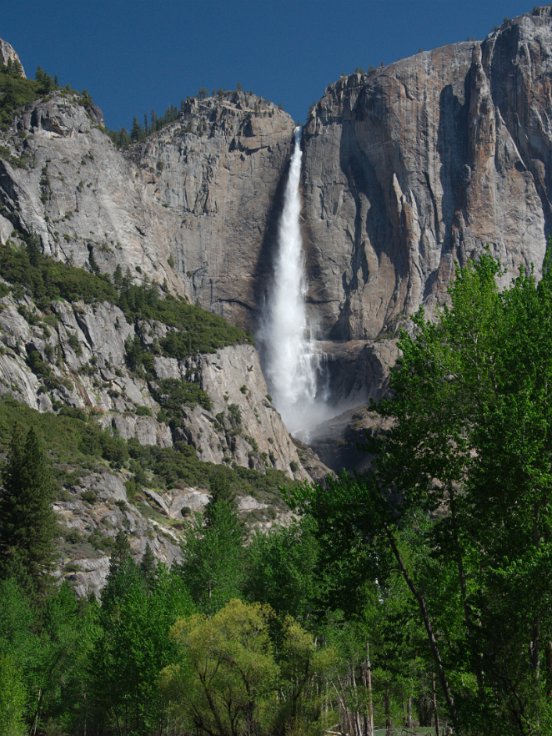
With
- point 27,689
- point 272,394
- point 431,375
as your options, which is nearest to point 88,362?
point 272,394

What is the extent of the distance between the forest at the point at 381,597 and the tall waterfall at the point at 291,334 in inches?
4097

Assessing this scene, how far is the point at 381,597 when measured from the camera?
4156 cm

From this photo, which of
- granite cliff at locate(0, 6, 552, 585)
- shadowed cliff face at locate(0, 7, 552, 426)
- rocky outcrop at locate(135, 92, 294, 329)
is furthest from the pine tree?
rocky outcrop at locate(135, 92, 294, 329)

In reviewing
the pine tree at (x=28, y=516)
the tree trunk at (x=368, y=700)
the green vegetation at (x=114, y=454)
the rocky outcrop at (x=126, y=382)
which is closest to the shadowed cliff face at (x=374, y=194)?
the rocky outcrop at (x=126, y=382)

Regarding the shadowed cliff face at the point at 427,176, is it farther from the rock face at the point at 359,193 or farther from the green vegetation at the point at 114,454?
the green vegetation at the point at 114,454

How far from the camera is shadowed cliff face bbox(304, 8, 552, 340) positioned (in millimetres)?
182125

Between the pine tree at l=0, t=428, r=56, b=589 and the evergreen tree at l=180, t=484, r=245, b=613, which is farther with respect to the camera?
the pine tree at l=0, t=428, r=56, b=589

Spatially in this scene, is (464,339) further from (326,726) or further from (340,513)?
(326,726)

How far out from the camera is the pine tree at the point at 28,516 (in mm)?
76125

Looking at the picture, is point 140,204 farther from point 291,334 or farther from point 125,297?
point 291,334

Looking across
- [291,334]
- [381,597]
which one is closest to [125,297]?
[291,334]

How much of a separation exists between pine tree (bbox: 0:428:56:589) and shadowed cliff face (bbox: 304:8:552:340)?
107 m

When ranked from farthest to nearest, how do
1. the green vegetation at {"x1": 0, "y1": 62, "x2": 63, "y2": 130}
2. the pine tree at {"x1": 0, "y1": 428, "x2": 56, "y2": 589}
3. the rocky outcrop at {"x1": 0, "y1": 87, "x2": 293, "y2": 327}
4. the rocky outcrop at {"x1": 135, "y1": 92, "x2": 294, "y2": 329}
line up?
the rocky outcrop at {"x1": 135, "y1": 92, "x2": 294, "y2": 329}, the green vegetation at {"x1": 0, "y1": 62, "x2": 63, "y2": 130}, the rocky outcrop at {"x1": 0, "y1": 87, "x2": 293, "y2": 327}, the pine tree at {"x1": 0, "y1": 428, "x2": 56, "y2": 589}

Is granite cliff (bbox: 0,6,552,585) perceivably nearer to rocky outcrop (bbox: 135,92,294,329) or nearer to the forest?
rocky outcrop (bbox: 135,92,294,329)
